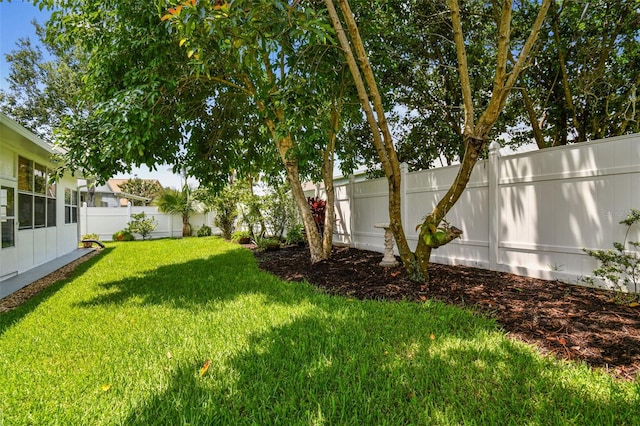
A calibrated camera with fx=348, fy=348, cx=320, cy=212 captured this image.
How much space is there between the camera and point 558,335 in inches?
118

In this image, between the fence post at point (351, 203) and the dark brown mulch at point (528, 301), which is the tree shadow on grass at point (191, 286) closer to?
the dark brown mulch at point (528, 301)

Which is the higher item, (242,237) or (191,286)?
(242,237)

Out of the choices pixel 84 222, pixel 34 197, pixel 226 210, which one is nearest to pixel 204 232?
pixel 226 210

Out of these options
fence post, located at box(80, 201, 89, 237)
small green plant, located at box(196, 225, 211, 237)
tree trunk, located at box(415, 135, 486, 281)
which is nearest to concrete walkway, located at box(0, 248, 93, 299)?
tree trunk, located at box(415, 135, 486, 281)

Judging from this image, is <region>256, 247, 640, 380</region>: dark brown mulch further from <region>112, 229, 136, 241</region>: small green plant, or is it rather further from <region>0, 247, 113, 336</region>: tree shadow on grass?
<region>112, 229, 136, 241</region>: small green plant

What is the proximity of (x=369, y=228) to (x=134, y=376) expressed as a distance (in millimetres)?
6176

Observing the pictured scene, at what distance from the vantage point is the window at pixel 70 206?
1082 centimetres

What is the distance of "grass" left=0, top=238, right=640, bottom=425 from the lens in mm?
2084

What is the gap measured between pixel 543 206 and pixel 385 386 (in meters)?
3.63

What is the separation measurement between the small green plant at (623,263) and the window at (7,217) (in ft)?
30.1

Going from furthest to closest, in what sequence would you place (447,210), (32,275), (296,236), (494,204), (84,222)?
(84,222), (296,236), (32,275), (494,204), (447,210)

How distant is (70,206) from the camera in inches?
449

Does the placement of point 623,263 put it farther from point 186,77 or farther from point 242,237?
point 242,237

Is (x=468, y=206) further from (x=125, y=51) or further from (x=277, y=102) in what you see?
(x=125, y=51)
